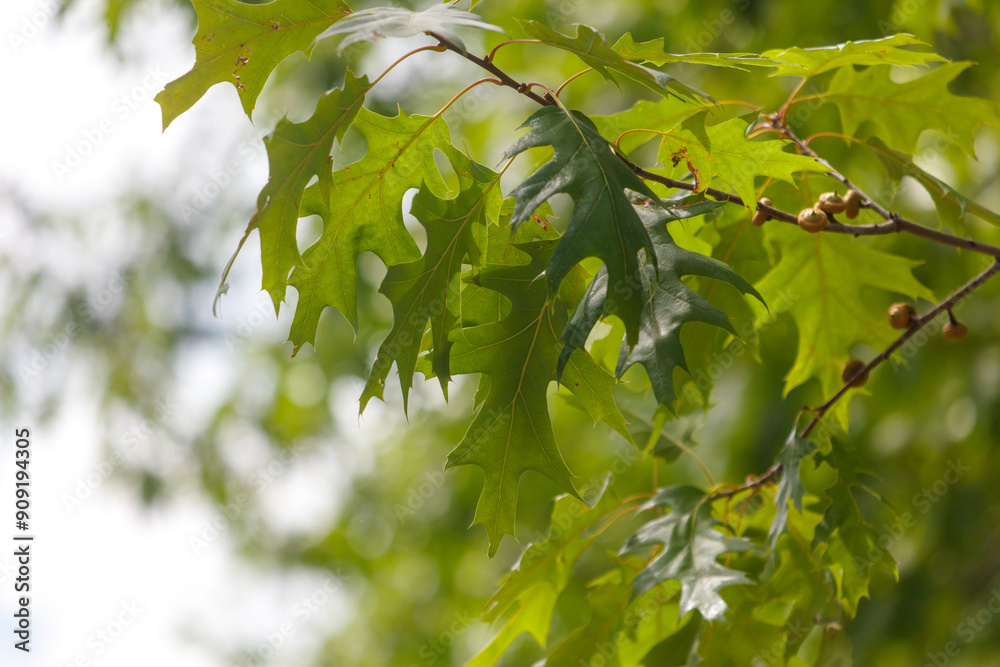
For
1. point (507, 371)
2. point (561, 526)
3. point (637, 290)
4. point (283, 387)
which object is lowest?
point (283, 387)

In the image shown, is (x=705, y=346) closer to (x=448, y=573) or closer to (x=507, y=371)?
(x=507, y=371)

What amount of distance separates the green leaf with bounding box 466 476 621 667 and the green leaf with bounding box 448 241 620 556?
343mm

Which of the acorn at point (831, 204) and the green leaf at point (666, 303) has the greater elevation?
the green leaf at point (666, 303)

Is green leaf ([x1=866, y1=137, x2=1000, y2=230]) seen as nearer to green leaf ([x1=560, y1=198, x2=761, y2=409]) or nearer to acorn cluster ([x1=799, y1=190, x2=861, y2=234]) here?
acorn cluster ([x1=799, y1=190, x2=861, y2=234])

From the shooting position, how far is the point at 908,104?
133 centimetres

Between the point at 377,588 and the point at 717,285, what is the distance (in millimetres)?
5262

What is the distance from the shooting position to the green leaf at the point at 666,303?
86cm

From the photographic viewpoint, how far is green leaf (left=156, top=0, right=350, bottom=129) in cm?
90

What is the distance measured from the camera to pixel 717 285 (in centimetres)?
126

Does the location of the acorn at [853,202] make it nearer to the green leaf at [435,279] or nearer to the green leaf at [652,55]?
the green leaf at [652,55]

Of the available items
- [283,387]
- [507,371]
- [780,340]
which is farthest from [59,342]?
[507,371]

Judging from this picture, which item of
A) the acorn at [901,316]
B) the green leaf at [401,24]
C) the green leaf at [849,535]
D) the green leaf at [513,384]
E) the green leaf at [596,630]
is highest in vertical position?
the green leaf at [401,24]

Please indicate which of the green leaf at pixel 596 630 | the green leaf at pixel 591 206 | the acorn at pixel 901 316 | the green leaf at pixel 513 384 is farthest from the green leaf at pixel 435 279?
the acorn at pixel 901 316

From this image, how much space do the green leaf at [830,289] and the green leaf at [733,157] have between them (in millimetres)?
412
